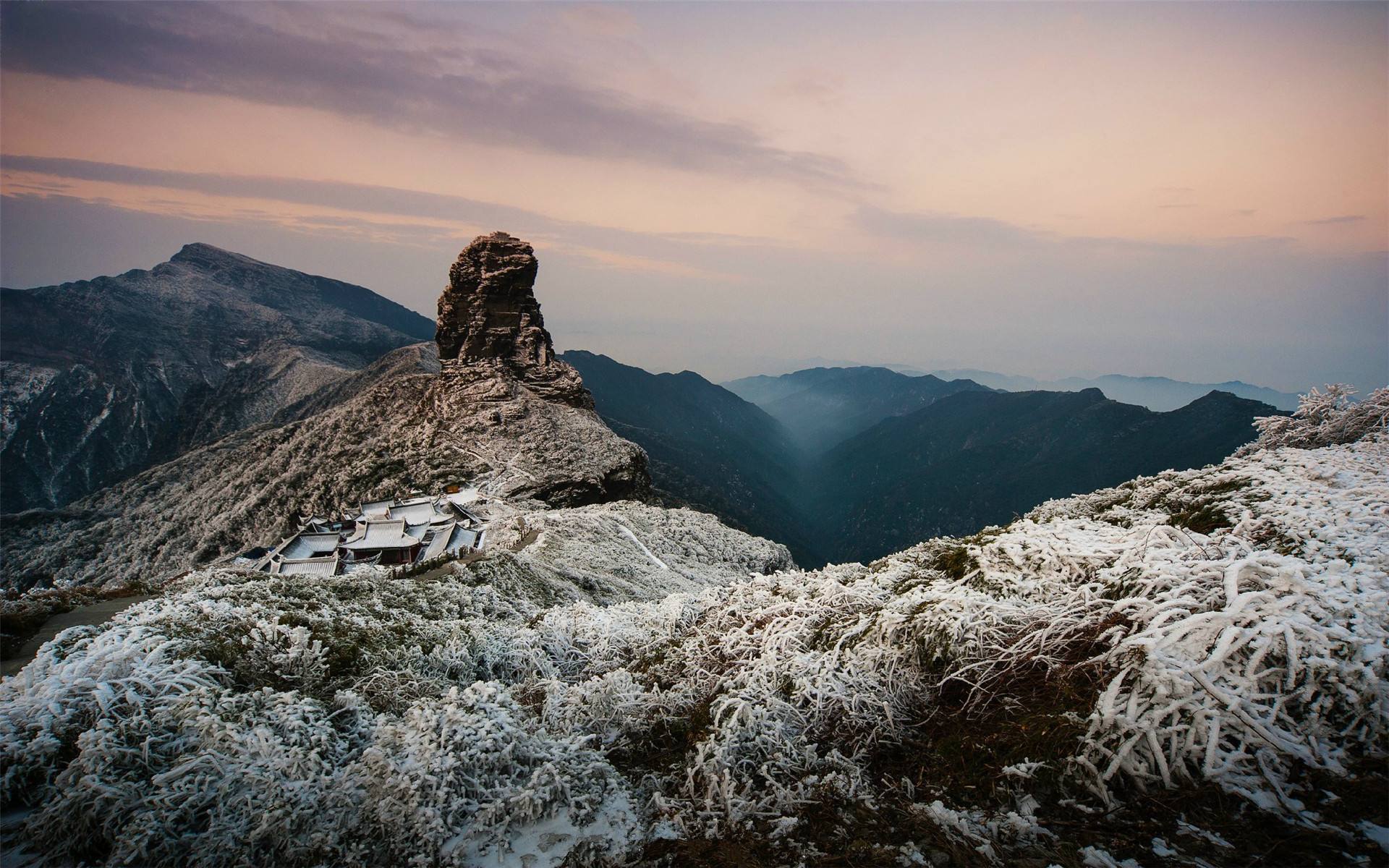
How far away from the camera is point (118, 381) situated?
156375mm

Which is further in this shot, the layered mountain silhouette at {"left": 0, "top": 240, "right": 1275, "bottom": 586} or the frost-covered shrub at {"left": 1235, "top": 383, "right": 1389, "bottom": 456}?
the layered mountain silhouette at {"left": 0, "top": 240, "right": 1275, "bottom": 586}

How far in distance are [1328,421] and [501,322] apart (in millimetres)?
69539

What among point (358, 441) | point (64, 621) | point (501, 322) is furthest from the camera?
point (501, 322)

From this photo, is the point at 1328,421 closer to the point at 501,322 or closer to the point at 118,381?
the point at 501,322

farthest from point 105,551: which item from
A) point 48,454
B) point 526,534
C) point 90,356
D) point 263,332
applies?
point 263,332

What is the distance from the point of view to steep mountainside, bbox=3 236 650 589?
4978cm

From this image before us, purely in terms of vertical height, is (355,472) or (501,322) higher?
(501,322)

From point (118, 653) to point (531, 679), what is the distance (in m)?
4.26

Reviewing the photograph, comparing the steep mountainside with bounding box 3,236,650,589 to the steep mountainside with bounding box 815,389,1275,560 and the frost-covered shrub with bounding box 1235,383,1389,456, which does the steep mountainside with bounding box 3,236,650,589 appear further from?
the steep mountainside with bounding box 815,389,1275,560

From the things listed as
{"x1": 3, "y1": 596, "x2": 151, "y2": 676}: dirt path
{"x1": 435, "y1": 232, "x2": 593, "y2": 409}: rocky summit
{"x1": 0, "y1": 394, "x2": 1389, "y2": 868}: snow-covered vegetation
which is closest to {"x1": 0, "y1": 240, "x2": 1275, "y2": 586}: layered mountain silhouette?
{"x1": 435, "y1": 232, "x2": 593, "y2": 409}: rocky summit

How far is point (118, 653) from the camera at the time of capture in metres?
5.35

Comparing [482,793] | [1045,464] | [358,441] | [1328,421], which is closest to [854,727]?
[482,793]

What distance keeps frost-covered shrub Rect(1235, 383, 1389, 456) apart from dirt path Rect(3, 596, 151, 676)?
21308 mm

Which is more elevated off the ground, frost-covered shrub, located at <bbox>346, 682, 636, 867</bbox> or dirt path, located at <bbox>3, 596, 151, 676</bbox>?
frost-covered shrub, located at <bbox>346, 682, 636, 867</bbox>
